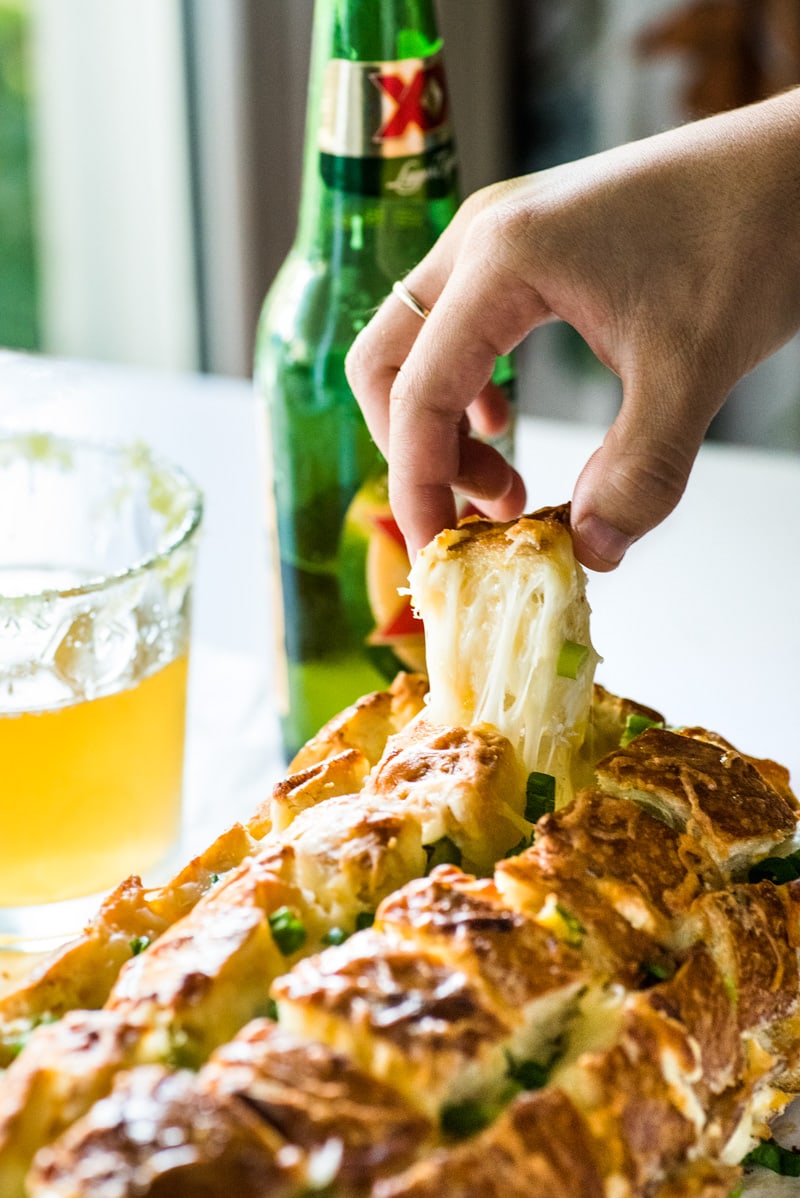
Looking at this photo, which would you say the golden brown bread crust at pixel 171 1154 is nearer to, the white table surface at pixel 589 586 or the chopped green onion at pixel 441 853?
the chopped green onion at pixel 441 853

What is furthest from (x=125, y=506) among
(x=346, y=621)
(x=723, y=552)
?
(x=723, y=552)

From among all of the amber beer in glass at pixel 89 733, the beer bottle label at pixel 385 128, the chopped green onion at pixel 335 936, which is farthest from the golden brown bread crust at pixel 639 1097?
the beer bottle label at pixel 385 128

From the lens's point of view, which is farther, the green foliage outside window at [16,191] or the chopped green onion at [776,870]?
the green foliage outside window at [16,191]

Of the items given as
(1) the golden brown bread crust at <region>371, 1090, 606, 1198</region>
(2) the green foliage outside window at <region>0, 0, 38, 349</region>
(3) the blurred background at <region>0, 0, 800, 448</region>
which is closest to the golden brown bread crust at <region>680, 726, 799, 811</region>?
(1) the golden brown bread crust at <region>371, 1090, 606, 1198</region>

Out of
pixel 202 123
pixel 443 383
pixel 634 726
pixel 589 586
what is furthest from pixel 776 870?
pixel 202 123

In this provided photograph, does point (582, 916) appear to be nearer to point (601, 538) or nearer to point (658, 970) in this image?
point (658, 970)
